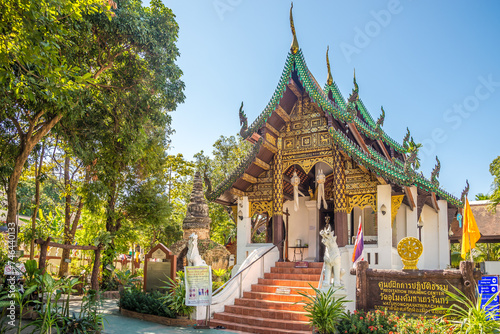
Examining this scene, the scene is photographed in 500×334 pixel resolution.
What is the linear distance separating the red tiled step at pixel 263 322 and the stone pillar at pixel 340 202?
10.6ft

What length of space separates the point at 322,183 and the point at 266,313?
15.5 feet

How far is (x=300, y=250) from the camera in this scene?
1508cm

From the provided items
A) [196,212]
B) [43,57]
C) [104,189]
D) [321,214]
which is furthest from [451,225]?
[43,57]

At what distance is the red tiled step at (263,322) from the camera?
8895 millimetres

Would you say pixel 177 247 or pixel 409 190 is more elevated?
pixel 409 190

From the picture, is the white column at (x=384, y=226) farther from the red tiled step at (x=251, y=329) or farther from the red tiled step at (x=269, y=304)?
the red tiled step at (x=251, y=329)

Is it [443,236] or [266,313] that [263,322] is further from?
[443,236]

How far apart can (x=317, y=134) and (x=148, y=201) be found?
320 inches

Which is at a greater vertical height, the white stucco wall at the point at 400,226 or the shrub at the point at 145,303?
the white stucco wall at the point at 400,226

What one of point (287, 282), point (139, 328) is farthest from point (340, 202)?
point (139, 328)

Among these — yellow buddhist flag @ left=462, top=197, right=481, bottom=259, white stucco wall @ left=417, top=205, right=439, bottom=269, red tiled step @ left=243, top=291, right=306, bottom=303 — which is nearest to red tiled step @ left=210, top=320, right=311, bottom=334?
red tiled step @ left=243, top=291, right=306, bottom=303

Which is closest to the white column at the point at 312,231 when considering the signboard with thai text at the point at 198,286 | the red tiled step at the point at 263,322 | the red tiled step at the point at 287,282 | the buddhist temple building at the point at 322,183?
the buddhist temple building at the point at 322,183

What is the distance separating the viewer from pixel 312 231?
15.0m

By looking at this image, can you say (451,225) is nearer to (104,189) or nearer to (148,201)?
(148,201)
